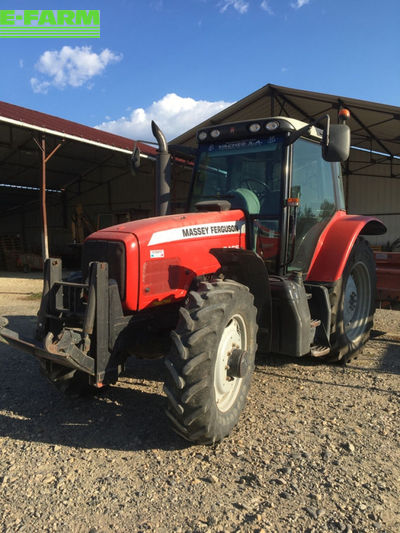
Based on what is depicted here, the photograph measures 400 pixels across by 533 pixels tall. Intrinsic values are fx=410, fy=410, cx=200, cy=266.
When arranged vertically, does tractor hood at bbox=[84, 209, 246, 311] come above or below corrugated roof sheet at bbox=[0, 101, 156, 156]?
below

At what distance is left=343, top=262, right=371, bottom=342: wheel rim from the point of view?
471 cm

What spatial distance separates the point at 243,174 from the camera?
13.1 ft

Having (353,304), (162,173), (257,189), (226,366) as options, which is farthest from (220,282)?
(353,304)

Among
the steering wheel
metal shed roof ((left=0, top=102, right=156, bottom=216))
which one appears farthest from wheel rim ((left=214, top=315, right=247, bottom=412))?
metal shed roof ((left=0, top=102, right=156, bottom=216))

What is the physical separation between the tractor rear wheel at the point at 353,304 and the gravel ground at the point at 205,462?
1.29 feet

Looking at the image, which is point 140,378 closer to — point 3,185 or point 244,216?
point 244,216

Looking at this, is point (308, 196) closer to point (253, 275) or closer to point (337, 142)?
point (337, 142)

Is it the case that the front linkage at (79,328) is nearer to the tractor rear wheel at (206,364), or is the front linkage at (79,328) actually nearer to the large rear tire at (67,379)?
the large rear tire at (67,379)

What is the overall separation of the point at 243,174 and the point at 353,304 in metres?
2.16

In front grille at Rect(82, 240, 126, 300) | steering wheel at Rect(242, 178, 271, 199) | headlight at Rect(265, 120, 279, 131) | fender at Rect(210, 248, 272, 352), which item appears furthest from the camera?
steering wheel at Rect(242, 178, 271, 199)

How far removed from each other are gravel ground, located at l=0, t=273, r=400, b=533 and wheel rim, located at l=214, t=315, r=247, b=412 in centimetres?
26

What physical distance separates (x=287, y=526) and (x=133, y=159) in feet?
11.6

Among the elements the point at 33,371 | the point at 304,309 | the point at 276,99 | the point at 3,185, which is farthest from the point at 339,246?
the point at 3,185

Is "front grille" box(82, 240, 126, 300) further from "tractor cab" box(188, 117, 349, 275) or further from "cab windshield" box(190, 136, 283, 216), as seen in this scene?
"cab windshield" box(190, 136, 283, 216)
